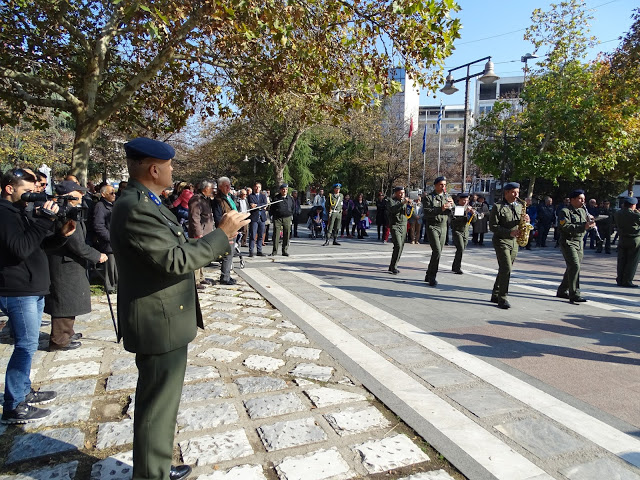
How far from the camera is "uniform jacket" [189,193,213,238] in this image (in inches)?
301

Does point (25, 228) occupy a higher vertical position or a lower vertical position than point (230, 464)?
higher

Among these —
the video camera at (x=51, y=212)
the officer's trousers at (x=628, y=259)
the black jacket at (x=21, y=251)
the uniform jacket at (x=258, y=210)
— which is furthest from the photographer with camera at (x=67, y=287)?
the officer's trousers at (x=628, y=259)

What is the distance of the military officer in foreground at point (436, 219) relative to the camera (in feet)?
28.4

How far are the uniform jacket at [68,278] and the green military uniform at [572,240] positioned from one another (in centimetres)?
720

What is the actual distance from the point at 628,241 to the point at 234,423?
932cm

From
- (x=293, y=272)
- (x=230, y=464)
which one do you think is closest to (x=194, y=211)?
(x=293, y=272)

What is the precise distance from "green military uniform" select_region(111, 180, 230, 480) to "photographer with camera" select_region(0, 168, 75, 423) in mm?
→ 1574

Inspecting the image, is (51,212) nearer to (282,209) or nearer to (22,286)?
(22,286)

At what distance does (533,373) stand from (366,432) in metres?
2.16

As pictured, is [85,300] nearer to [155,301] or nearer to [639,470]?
[155,301]

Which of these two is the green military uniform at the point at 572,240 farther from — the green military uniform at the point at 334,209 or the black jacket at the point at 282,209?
the green military uniform at the point at 334,209

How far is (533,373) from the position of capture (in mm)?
4387

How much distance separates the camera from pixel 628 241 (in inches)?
359

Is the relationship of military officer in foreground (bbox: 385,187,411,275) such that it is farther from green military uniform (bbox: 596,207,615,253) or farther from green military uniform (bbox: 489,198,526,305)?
green military uniform (bbox: 596,207,615,253)
